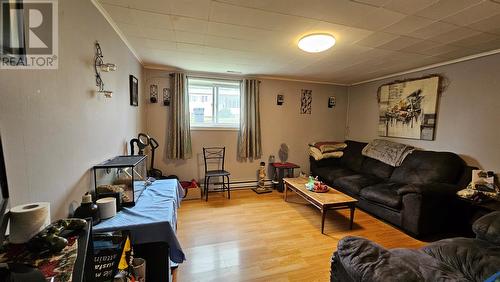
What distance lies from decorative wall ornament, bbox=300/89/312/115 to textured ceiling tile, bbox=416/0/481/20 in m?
2.98

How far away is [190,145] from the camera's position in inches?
163

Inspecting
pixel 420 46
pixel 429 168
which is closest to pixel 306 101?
pixel 420 46

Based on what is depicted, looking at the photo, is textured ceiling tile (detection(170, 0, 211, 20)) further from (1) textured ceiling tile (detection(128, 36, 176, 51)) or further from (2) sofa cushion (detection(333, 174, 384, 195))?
(2) sofa cushion (detection(333, 174, 384, 195))

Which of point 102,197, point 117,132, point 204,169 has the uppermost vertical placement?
point 117,132

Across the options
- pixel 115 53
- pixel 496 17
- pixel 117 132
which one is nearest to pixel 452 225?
pixel 496 17

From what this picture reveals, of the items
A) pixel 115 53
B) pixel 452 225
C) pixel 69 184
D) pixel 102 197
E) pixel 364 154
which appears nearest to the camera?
pixel 69 184

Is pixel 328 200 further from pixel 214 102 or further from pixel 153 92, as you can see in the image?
pixel 153 92

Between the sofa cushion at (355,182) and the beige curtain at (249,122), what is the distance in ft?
5.66

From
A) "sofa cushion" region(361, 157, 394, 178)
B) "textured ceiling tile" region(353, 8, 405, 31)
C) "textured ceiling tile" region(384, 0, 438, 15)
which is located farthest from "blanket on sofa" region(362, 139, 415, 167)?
"textured ceiling tile" region(384, 0, 438, 15)

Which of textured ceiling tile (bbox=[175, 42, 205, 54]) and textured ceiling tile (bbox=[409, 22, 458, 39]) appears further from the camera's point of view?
textured ceiling tile (bbox=[175, 42, 205, 54])

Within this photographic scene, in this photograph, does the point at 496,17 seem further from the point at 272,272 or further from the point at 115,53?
the point at 115,53

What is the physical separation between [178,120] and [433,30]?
3747 millimetres

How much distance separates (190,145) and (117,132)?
1829mm

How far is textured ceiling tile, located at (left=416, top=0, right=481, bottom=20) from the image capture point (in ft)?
5.32
